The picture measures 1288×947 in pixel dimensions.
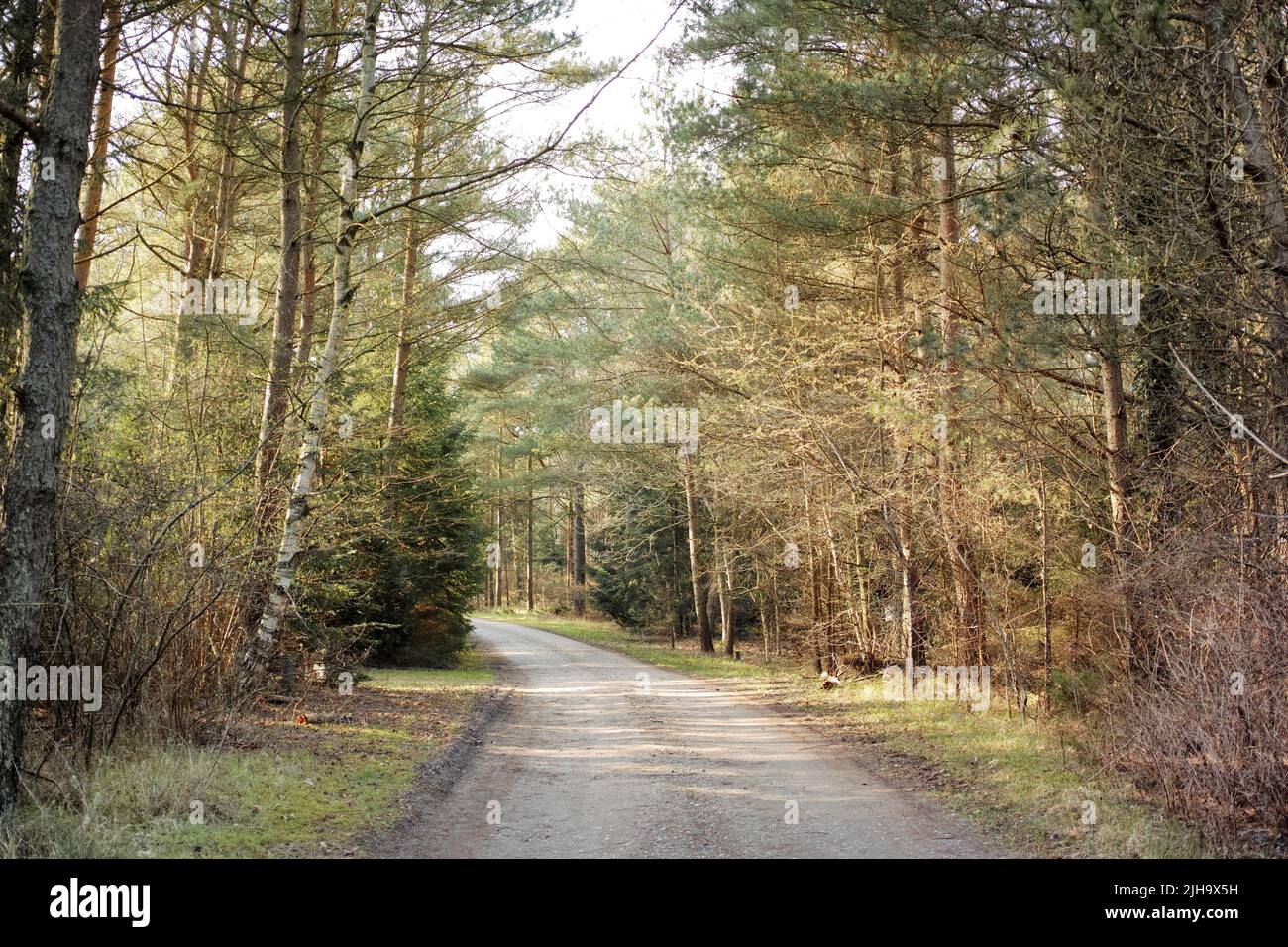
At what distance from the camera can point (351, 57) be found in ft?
39.7

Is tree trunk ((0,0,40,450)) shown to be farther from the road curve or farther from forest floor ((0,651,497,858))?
the road curve

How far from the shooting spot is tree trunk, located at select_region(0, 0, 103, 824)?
582 centimetres

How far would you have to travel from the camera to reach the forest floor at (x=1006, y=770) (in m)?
6.20

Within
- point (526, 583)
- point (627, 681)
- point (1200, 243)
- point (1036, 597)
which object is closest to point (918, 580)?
point (1036, 597)

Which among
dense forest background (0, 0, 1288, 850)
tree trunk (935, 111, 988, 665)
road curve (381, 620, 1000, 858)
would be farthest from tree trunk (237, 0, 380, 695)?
tree trunk (935, 111, 988, 665)

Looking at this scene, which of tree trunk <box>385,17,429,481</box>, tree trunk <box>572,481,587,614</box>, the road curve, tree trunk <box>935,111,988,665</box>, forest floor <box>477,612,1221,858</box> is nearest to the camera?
forest floor <box>477,612,1221,858</box>

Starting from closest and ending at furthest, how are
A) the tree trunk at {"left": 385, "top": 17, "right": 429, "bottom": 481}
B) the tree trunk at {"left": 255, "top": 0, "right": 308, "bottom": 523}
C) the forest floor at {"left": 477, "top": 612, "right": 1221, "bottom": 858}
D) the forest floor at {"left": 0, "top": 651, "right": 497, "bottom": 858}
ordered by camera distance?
the forest floor at {"left": 0, "top": 651, "right": 497, "bottom": 858}, the forest floor at {"left": 477, "top": 612, "right": 1221, "bottom": 858}, the tree trunk at {"left": 255, "top": 0, "right": 308, "bottom": 523}, the tree trunk at {"left": 385, "top": 17, "right": 429, "bottom": 481}

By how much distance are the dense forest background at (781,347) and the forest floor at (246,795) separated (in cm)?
43

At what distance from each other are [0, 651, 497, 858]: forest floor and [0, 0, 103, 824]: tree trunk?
0.60m

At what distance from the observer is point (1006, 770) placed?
8.48 metres

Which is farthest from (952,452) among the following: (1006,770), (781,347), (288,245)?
(288,245)

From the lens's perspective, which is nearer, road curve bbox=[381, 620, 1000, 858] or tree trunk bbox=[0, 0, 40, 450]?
road curve bbox=[381, 620, 1000, 858]

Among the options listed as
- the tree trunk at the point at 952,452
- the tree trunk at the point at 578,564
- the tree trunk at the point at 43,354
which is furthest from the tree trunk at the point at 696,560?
the tree trunk at the point at 43,354

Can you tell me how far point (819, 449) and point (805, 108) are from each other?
4.83 meters
